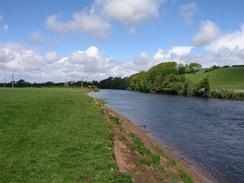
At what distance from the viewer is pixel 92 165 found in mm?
14281

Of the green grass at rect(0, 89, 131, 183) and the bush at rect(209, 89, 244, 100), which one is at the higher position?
the green grass at rect(0, 89, 131, 183)

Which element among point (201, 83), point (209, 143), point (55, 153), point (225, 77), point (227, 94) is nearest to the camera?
point (55, 153)

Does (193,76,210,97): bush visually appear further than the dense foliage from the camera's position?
Yes

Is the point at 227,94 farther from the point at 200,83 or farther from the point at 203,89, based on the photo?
the point at 200,83

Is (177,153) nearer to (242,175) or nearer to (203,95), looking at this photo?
(242,175)

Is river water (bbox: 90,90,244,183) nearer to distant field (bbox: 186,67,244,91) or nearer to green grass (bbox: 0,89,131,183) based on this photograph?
green grass (bbox: 0,89,131,183)

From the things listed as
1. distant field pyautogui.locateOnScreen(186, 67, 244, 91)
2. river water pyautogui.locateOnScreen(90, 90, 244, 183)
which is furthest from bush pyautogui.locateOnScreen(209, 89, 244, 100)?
river water pyautogui.locateOnScreen(90, 90, 244, 183)

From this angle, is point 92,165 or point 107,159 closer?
point 92,165

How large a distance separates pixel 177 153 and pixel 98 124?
5.96 m

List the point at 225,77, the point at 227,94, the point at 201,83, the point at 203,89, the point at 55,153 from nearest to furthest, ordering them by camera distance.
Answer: the point at 55,153
the point at 227,94
the point at 203,89
the point at 201,83
the point at 225,77

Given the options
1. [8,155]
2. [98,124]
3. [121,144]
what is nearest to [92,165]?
[8,155]

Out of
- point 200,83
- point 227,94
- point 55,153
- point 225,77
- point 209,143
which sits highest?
point 225,77

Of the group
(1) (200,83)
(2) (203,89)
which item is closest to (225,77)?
(1) (200,83)

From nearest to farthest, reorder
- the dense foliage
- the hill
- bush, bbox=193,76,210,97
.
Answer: the hill
the dense foliage
bush, bbox=193,76,210,97
